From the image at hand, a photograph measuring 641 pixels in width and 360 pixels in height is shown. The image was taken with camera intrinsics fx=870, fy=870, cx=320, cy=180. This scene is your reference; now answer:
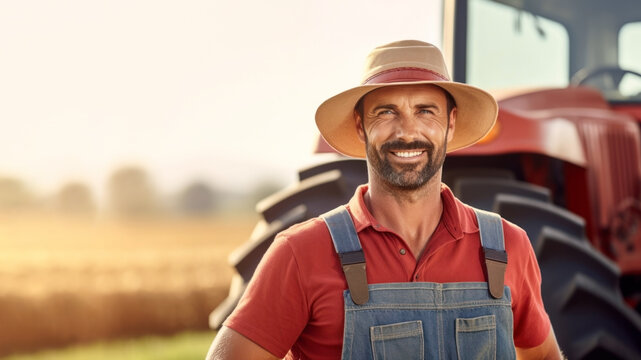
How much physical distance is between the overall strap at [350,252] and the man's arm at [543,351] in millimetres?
483

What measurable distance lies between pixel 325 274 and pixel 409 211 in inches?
10.3

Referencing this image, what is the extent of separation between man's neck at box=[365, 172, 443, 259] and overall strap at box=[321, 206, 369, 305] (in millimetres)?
93

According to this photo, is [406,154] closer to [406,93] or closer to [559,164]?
[406,93]

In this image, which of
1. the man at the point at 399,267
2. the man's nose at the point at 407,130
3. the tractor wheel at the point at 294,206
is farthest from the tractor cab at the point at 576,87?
the man's nose at the point at 407,130

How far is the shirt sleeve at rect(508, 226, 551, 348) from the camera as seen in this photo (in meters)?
2.01

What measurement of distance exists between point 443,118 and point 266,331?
2.07 ft

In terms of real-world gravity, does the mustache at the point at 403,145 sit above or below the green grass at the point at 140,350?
above

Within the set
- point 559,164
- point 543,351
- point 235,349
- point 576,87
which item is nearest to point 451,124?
point 543,351

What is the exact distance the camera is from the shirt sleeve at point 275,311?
183 centimetres

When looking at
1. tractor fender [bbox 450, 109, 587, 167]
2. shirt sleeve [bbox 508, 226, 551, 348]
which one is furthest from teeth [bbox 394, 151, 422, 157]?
tractor fender [bbox 450, 109, 587, 167]

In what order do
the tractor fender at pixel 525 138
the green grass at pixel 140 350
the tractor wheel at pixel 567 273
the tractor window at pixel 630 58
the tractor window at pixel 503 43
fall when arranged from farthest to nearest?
the green grass at pixel 140 350 < the tractor window at pixel 630 58 < the tractor window at pixel 503 43 < the tractor fender at pixel 525 138 < the tractor wheel at pixel 567 273

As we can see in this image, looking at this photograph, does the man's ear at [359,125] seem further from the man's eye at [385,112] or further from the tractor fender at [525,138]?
the tractor fender at [525,138]

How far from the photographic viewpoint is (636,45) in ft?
13.6

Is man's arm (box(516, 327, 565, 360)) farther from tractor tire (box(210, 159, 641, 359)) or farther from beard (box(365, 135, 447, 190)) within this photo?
tractor tire (box(210, 159, 641, 359))
